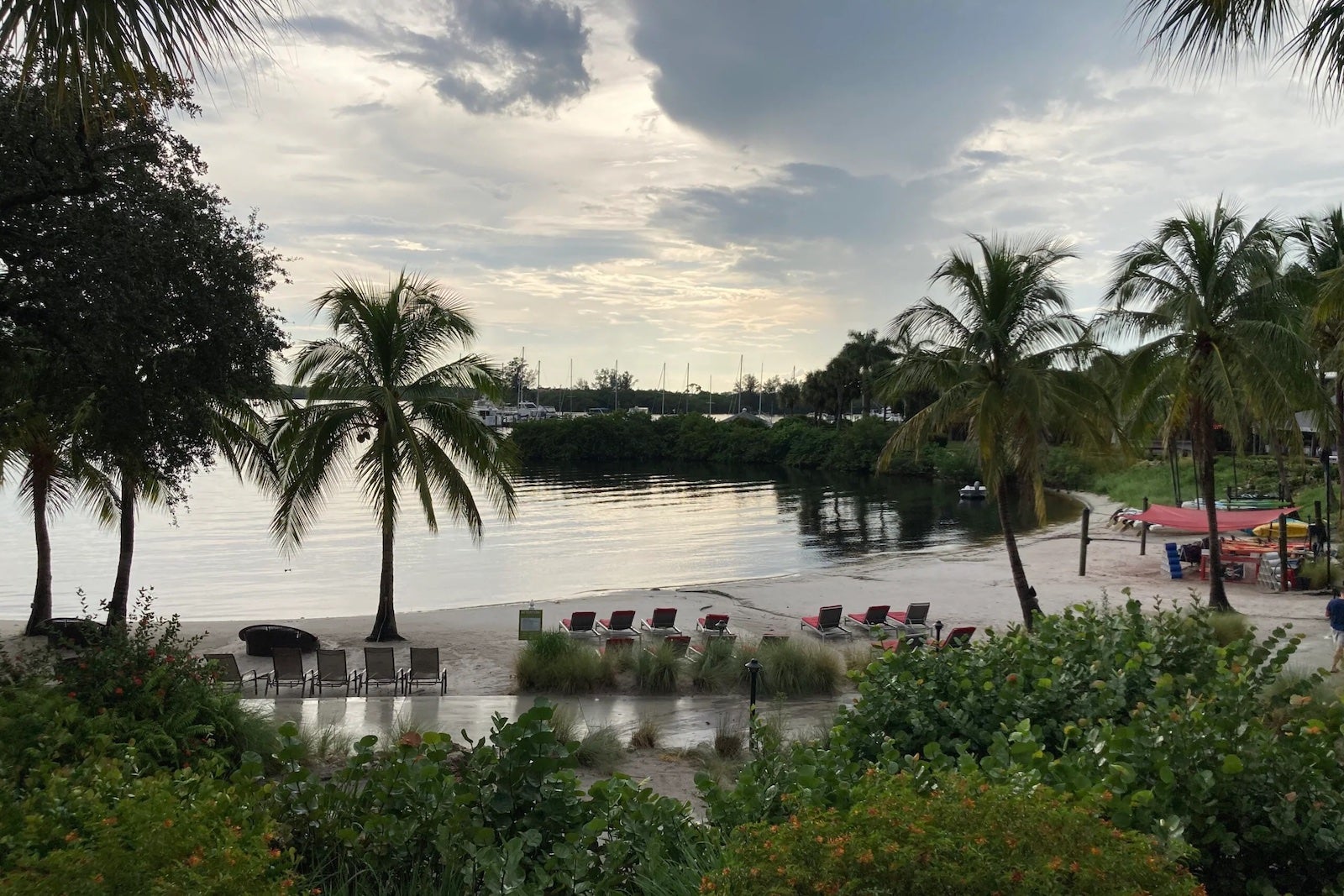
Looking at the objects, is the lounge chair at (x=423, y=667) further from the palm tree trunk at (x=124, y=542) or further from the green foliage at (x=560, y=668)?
the palm tree trunk at (x=124, y=542)

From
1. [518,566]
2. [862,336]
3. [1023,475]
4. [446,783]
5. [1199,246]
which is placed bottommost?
[518,566]

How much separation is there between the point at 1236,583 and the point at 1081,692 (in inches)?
935

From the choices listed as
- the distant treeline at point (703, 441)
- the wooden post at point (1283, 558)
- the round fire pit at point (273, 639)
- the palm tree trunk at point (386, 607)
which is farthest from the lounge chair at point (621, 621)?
the distant treeline at point (703, 441)

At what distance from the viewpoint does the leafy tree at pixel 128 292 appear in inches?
364

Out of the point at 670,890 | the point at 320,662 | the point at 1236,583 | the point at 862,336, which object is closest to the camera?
the point at 670,890

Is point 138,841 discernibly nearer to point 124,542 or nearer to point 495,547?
point 124,542

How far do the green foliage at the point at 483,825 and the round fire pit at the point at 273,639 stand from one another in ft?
41.3

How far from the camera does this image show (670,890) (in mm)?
3969

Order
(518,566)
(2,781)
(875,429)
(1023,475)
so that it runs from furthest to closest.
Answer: (875,429) → (518,566) → (1023,475) → (2,781)

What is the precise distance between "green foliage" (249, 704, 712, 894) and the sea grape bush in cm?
48

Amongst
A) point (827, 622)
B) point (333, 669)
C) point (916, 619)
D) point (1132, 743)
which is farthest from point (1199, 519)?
point (1132, 743)

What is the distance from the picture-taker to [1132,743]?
427 cm

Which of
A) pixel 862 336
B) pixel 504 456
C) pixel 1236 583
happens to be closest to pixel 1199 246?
pixel 1236 583

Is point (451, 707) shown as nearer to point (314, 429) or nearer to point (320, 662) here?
point (320, 662)
